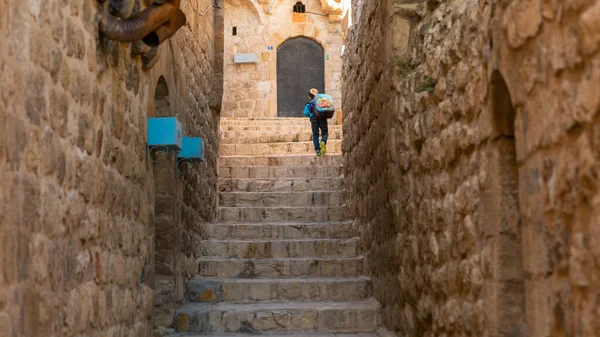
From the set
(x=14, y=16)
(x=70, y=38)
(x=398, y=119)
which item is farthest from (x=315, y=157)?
(x=14, y=16)

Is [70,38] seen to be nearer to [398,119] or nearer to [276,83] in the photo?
[398,119]

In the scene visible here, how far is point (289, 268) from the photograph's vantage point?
25.0 ft

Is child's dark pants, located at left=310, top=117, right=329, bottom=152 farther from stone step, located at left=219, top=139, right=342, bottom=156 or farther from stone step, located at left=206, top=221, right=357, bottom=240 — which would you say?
stone step, located at left=206, top=221, right=357, bottom=240

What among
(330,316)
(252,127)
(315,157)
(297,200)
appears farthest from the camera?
(252,127)

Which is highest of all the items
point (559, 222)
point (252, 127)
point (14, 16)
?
point (252, 127)

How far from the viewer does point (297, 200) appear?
9273 mm

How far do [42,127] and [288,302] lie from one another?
4.22 m

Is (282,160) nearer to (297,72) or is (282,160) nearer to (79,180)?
(79,180)

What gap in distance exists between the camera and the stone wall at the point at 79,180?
2809 mm

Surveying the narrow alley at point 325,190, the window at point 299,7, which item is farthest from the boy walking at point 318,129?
the window at point 299,7

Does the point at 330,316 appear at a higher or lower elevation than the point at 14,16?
lower

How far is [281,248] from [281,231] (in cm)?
47

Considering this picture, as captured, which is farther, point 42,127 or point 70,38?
point 70,38

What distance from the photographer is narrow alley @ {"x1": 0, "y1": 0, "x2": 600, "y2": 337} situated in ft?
8.50
